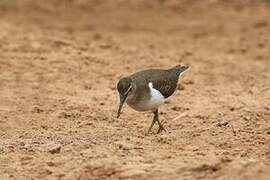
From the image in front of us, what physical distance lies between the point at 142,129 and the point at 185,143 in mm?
1516

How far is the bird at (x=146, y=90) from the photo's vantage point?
10.3m

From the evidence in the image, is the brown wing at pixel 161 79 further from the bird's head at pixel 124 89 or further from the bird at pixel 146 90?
the bird's head at pixel 124 89

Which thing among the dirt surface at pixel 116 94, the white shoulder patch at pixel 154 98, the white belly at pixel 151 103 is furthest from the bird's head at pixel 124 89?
the dirt surface at pixel 116 94

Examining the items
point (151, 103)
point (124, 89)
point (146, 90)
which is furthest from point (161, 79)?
point (124, 89)

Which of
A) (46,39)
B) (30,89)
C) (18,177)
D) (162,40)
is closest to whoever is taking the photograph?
(18,177)

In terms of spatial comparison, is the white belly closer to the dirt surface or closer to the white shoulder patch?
the white shoulder patch

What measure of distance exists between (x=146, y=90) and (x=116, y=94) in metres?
2.83

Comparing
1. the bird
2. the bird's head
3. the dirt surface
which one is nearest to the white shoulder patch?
the bird

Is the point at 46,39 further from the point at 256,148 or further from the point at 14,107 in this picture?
the point at 256,148

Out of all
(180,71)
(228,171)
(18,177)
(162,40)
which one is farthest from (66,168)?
(162,40)

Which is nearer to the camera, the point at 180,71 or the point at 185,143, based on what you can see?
the point at 185,143

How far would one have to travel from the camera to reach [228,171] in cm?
820

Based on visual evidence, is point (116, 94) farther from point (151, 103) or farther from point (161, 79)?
point (151, 103)

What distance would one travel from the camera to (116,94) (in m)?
13.2
